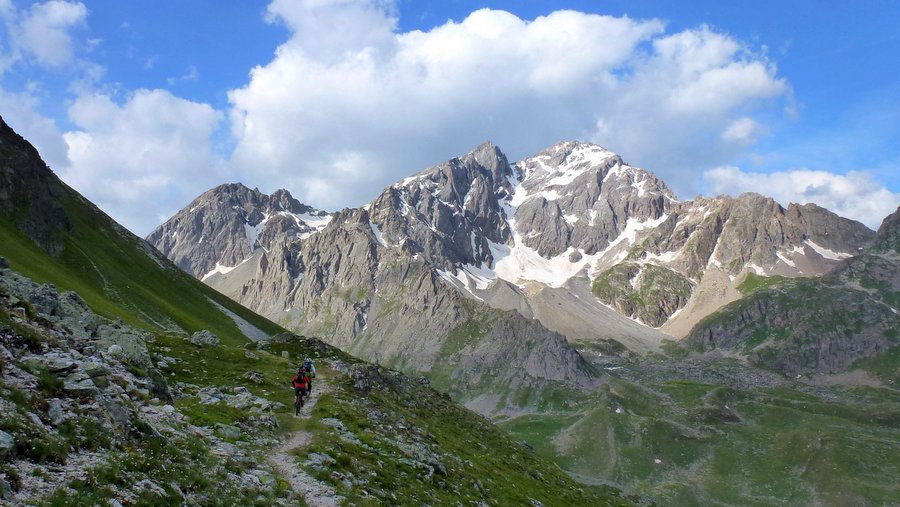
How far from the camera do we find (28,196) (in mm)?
131875

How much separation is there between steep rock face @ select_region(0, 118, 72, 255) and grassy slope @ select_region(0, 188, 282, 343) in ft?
11.3

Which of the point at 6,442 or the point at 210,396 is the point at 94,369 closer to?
the point at 6,442

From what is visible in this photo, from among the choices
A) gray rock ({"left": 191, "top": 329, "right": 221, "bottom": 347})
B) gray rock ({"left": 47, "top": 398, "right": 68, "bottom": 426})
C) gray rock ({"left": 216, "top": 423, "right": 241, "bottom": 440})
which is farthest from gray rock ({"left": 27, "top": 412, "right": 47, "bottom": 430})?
gray rock ({"left": 191, "top": 329, "right": 221, "bottom": 347})

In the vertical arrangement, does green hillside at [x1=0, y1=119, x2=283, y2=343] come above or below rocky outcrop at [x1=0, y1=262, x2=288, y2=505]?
above

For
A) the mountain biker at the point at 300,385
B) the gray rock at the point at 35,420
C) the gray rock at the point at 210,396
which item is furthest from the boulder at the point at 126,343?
the gray rock at the point at 35,420

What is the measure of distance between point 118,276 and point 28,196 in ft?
91.2

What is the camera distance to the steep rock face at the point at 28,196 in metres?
126

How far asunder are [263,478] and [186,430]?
14.8 ft

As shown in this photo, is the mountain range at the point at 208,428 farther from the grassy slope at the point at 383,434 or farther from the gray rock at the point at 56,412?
the grassy slope at the point at 383,434

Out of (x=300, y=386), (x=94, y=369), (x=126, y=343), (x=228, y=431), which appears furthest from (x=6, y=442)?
(x=300, y=386)

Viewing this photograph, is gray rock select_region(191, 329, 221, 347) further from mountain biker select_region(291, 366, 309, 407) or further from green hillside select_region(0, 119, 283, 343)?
green hillside select_region(0, 119, 283, 343)

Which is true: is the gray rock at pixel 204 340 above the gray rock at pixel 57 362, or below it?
above

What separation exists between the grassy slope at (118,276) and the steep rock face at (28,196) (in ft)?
11.3

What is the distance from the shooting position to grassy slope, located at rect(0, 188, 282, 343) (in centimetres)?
10094
